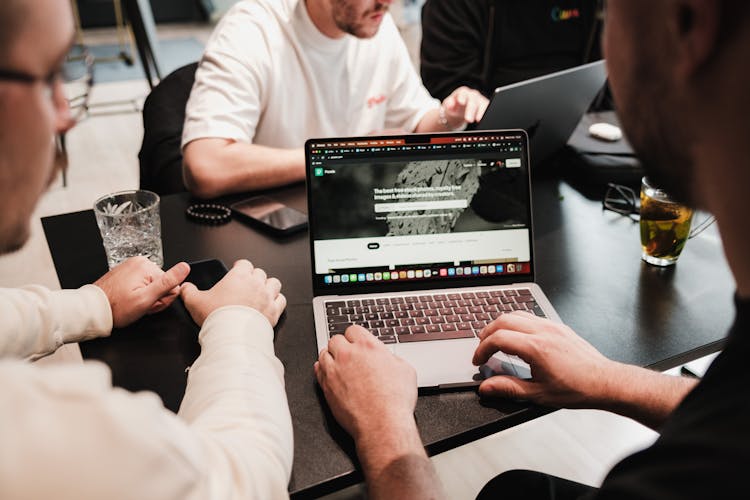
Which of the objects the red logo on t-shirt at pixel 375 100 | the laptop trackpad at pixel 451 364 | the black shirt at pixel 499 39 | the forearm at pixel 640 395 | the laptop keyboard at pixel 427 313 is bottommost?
the forearm at pixel 640 395

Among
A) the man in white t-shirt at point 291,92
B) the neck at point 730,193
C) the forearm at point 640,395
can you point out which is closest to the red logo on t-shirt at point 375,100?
the man in white t-shirt at point 291,92

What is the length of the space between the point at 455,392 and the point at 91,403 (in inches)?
20.6

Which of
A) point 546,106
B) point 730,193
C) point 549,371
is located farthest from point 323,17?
point 730,193

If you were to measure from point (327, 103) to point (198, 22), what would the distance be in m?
7.14

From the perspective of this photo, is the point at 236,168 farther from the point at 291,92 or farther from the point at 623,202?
the point at 623,202

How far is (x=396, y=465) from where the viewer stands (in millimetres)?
749

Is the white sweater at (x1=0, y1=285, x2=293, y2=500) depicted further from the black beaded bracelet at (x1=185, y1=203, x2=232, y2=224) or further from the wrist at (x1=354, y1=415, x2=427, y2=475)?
the black beaded bracelet at (x1=185, y1=203, x2=232, y2=224)

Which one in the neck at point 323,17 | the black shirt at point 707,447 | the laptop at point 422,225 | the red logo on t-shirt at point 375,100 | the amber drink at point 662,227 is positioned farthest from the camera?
the red logo on t-shirt at point 375,100

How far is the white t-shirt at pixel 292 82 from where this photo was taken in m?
1.67

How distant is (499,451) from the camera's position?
5.74ft

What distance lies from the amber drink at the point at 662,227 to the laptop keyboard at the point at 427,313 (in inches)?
12.5

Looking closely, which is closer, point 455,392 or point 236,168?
point 455,392

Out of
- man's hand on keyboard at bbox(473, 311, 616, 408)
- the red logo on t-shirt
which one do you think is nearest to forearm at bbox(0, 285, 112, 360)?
man's hand on keyboard at bbox(473, 311, 616, 408)

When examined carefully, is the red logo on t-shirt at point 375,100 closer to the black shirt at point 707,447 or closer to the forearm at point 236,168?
→ the forearm at point 236,168
